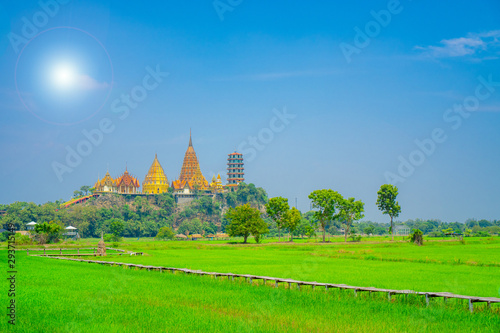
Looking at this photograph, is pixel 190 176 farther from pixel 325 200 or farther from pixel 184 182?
pixel 325 200

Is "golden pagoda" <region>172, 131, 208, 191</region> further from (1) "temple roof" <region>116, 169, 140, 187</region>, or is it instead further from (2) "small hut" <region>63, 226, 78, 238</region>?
(2) "small hut" <region>63, 226, 78, 238</region>

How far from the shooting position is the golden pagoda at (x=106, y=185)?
5645 inches

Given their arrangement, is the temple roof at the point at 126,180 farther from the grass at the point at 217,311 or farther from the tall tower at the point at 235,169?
the grass at the point at 217,311

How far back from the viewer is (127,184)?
146875 mm

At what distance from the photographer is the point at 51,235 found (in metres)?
69.4

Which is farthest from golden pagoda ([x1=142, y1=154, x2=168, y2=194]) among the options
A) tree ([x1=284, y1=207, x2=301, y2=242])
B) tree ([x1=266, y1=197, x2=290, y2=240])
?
tree ([x1=284, y1=207, x2=301, y2=242])

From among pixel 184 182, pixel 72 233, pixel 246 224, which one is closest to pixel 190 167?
pixel 184 182

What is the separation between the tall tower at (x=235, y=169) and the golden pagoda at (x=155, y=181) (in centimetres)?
1980

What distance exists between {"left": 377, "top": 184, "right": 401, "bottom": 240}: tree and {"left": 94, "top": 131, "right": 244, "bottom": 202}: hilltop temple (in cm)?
7485

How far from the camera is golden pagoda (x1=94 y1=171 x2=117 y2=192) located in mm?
143375

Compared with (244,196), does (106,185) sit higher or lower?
higher

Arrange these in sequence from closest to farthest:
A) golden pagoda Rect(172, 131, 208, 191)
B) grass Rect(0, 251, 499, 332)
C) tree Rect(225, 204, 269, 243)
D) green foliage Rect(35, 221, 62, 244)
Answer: grass Rect(0, 251, 499, 332), green foliage Rect(35, 221, 62, 244), tree Rect(225, 204, 269, 243), golden pagoda Rect(172, 131, 208, 191)

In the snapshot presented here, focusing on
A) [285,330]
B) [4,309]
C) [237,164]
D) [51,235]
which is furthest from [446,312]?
[237,164]

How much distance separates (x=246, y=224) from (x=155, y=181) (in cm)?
8547
